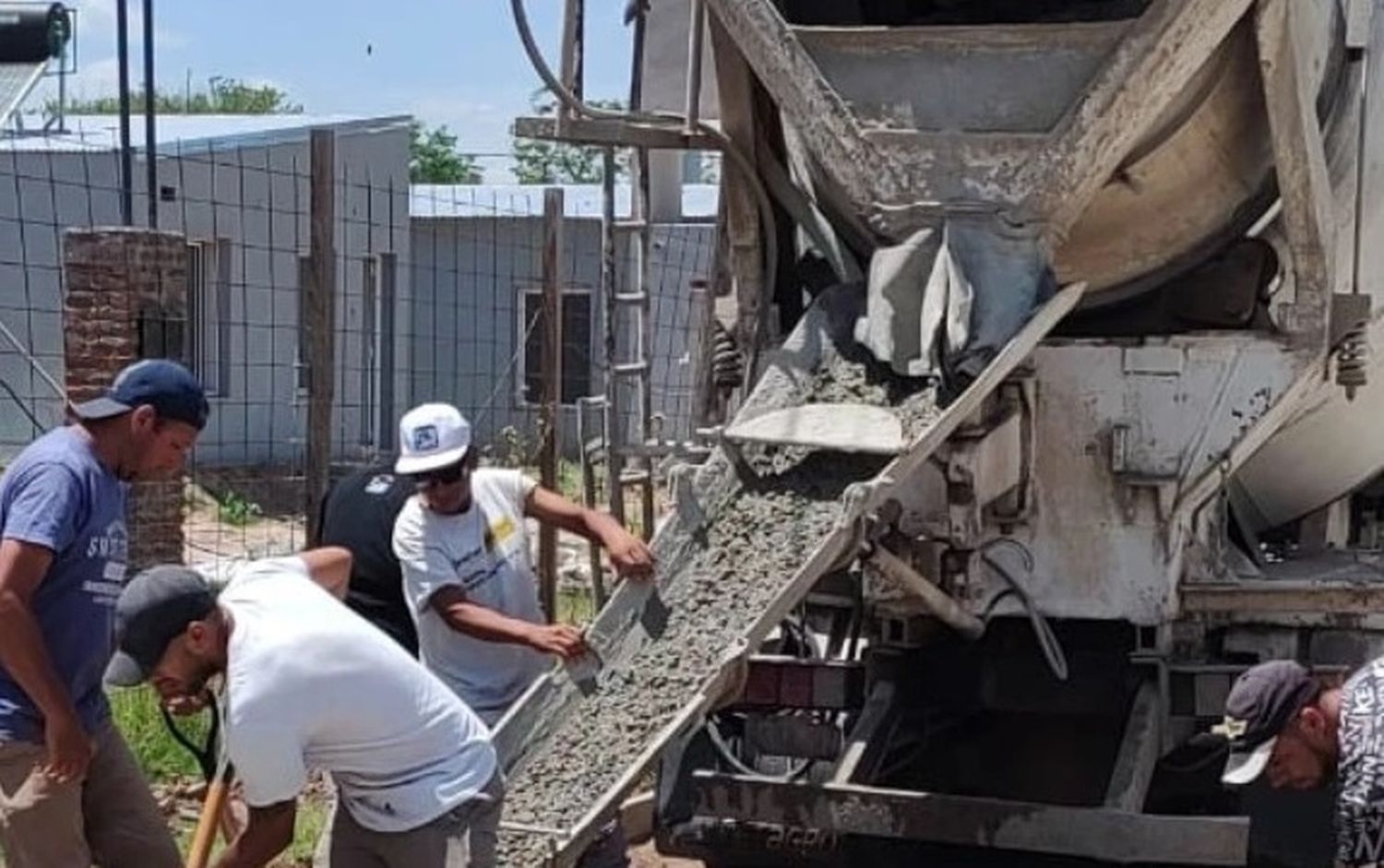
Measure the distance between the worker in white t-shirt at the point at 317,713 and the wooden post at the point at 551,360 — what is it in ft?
13.9

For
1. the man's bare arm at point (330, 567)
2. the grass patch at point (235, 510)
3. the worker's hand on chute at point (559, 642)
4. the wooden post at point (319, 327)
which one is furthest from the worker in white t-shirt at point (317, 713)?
the grass patch at point (235, 510)

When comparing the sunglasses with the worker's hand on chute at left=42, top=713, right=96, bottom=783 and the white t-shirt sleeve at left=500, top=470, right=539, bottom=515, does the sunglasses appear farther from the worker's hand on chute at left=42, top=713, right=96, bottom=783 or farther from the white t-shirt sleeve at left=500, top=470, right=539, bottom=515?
the worker's hand on chute at left=42, top=713, right=96, bottom=783

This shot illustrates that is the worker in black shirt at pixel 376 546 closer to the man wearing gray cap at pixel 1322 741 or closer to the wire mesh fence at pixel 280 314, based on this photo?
the wire mesh fence at pixel 280 314

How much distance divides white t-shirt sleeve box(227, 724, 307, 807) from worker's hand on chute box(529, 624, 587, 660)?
1.27 meters

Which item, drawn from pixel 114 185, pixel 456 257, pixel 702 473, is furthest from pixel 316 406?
Answer: pixel 456 257

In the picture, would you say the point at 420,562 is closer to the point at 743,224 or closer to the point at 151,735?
the point at 743,224

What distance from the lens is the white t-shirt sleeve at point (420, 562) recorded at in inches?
214

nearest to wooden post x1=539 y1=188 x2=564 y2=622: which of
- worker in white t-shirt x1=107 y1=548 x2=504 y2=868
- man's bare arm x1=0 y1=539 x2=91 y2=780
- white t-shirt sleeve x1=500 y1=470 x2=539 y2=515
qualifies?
white t-shirt sleeve x1=500 y1=470 x2=539 y2=515

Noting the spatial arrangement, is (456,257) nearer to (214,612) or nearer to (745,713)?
(745,713)

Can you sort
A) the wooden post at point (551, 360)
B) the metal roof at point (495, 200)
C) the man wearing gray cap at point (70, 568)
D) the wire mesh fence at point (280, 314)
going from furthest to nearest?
the metal roof at point (495, 200)
the wooden post at point (551, 360)
the wire mesh fence at point (280, 314)
the man wearing gray cap at point (70, 568)

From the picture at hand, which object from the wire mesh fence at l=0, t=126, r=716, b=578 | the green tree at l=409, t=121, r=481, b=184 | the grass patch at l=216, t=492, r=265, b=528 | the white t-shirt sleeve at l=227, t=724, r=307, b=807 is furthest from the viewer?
the green tree at l=409, t=121, r=481, b=184

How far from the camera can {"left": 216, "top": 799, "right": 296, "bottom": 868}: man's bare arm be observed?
4031 mm

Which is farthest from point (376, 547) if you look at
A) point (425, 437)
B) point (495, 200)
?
point (495, 200)

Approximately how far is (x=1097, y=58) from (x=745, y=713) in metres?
2.04
